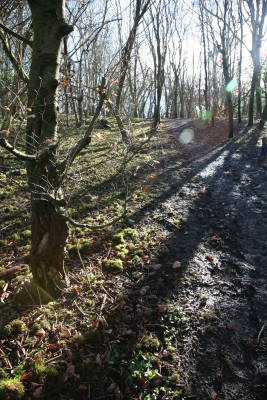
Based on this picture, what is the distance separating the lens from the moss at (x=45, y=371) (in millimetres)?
3558

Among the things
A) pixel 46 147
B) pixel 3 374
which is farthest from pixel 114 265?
pixel 46 147

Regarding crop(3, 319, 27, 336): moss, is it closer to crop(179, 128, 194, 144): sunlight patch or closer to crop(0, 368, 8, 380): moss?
crop(0, 368, 8, 380): moss

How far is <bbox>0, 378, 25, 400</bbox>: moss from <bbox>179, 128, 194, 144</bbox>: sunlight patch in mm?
11213

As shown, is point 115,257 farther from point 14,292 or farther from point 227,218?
point 227,218

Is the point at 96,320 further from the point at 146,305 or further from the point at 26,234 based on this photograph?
the point at 26,234

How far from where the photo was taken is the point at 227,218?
6871mm

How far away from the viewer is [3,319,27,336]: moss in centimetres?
400

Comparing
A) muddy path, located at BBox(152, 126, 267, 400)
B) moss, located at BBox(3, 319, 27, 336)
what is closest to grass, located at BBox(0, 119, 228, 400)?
moss, located at BBox(3, 319, 27, 336)

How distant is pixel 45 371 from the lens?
3578mm

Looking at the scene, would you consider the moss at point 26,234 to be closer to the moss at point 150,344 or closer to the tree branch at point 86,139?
the tree branch at point 86,139

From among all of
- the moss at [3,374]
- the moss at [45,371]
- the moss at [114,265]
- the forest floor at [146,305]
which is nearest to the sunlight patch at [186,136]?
the forest floor at [146,305]

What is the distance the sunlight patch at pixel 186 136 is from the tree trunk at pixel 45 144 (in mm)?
9931

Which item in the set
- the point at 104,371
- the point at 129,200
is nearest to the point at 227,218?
the point at 129,200

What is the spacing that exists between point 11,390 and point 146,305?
1841mm
